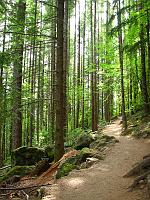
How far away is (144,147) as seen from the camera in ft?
38.4

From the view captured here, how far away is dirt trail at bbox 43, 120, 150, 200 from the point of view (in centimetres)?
670

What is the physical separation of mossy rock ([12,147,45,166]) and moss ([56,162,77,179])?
17.6ft

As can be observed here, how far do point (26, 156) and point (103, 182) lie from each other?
8153 millimetres

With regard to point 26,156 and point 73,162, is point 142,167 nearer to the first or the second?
point 73,162

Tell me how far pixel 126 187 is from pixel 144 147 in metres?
5.01

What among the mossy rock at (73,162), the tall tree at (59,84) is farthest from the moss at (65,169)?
the tall tree at (59,84)

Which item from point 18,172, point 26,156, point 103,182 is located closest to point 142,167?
point 103,182

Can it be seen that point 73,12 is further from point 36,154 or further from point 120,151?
point 120,151

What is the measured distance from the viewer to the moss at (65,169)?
31.1 feet

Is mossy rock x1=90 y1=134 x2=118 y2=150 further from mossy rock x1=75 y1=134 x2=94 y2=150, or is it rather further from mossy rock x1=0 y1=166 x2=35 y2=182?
mossy rock x1=0 y1=166 x2=35 y2=182

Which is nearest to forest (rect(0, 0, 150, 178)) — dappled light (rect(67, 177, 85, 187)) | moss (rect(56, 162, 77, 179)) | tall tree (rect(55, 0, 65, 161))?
tall tree (rect(55, 0, 65, 161))

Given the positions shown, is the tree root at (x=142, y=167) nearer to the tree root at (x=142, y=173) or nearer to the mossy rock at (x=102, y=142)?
the tree root at (x=142, y=173)

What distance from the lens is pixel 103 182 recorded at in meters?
7.90

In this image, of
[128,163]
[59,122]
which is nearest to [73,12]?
[59,122]
